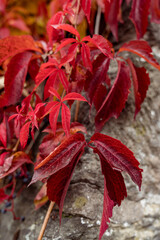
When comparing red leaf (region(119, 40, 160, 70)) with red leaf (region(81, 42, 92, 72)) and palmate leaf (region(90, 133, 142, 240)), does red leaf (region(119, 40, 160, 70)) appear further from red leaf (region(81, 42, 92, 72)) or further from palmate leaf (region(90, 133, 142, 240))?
palmate leaf (region(90, 133, 142, 240))

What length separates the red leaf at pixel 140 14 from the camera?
2.48 feet

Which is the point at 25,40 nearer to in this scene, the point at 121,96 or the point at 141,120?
the point at 121,96

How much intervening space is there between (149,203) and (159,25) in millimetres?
839

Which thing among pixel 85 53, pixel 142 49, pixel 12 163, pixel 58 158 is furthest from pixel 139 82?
pixel 12 163

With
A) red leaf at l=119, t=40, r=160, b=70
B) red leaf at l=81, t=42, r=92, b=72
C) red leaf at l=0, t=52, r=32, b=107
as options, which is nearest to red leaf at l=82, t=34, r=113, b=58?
red leaf at l=81, t=42, r=92, b=72

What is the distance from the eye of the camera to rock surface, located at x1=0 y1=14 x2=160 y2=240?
64 cm

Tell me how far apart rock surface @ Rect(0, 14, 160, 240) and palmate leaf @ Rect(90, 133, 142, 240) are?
149 millimetres

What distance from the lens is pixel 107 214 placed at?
0.51 m

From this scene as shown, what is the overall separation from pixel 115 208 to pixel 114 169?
23 cm

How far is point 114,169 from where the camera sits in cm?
52

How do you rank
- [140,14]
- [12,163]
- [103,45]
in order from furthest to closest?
[140,14] < [12,163] < [103,45]

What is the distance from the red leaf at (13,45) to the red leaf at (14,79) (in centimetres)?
3

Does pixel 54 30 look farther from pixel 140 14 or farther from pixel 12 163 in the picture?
pixel 12 163

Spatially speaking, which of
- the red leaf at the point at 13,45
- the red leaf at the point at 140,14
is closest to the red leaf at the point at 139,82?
the red leaf at the point at 140,14
